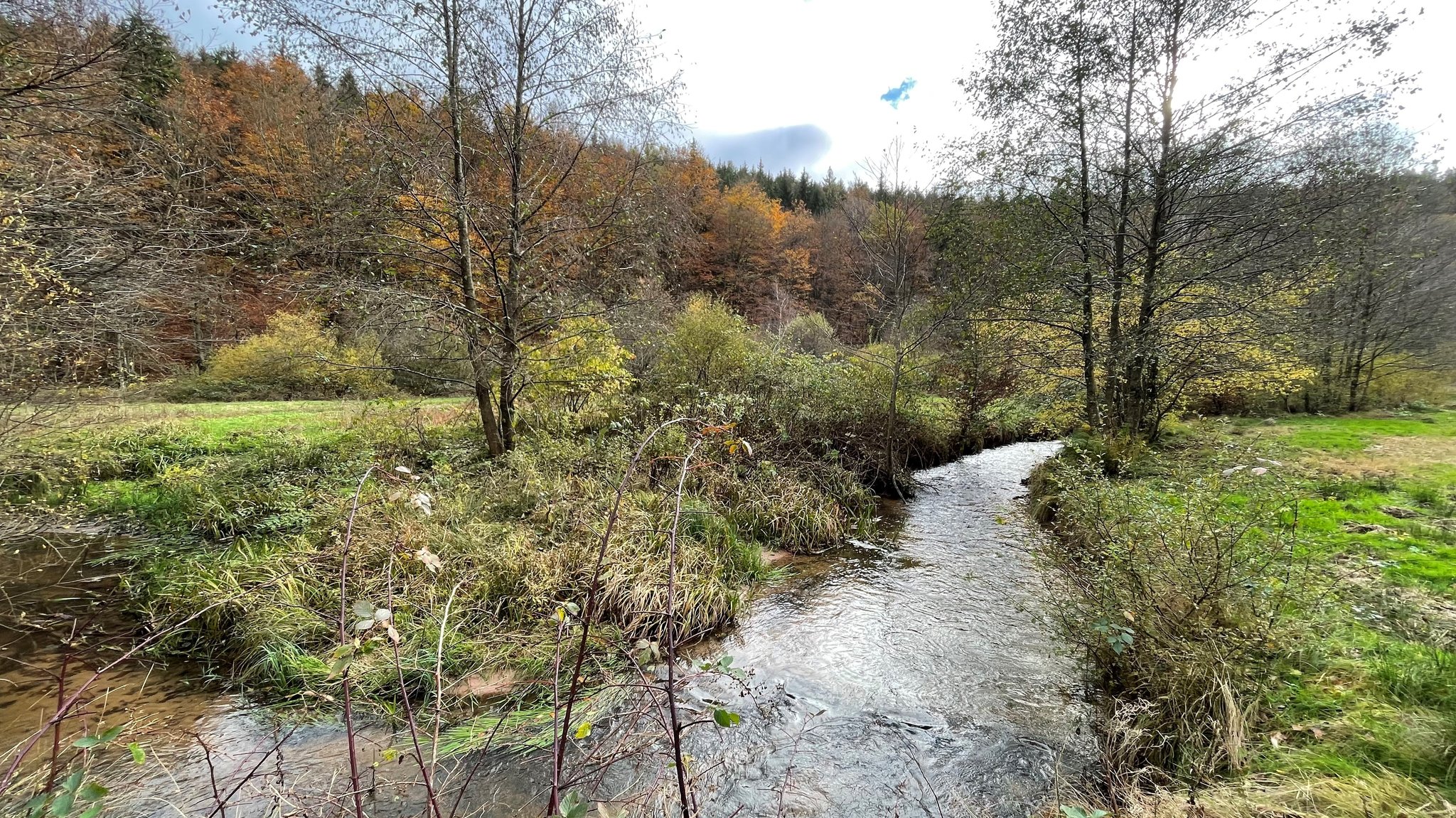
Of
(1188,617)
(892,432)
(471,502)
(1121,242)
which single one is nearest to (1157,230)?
(1121,242)

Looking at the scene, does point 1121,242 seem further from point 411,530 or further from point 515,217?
point 411,530

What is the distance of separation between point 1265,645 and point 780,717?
3.13m

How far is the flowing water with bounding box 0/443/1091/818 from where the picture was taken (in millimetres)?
3164

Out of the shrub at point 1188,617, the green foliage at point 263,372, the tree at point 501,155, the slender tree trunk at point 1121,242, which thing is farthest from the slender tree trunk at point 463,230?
the green foliage at point 263,372

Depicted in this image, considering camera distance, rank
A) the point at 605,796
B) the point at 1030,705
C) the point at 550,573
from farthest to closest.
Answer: the point at 550,573 < the point at 1030,705 < the point at 605,796

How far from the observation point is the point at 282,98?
15781 mm

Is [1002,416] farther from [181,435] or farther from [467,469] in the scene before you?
[181,435]

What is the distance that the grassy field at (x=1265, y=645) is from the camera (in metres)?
2.47

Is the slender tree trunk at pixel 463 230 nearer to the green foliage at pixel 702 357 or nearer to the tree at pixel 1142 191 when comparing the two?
the green foliage at pixel 702 357

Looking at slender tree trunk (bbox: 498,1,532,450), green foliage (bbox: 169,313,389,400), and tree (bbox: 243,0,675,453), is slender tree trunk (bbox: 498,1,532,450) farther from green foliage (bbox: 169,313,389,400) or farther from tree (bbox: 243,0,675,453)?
green foliage (bbox: 169,313,389,400)

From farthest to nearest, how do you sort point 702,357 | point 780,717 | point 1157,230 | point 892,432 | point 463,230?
point 702,357
point 892,432
point 1157,230
point 463,230
point 780,717

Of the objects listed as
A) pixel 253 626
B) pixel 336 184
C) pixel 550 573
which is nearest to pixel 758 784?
pixel 550 573

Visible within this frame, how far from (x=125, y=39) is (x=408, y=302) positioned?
3.17 metres

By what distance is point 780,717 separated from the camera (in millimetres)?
3994
